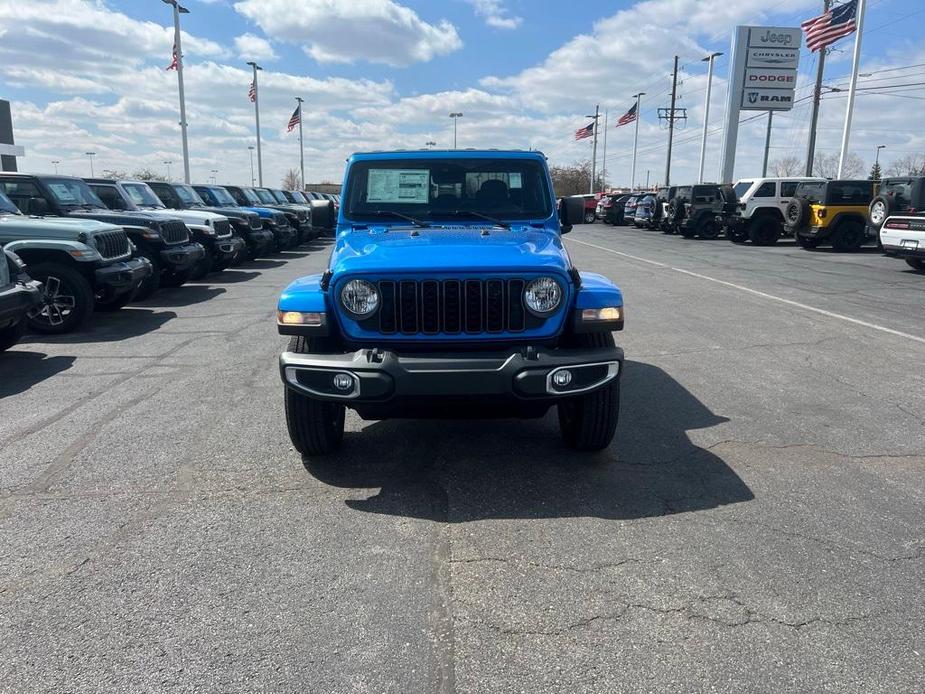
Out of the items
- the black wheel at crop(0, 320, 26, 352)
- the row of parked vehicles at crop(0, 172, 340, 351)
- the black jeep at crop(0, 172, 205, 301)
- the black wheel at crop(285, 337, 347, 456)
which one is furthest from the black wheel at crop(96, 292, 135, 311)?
the black wheel at crop(285, 337, 347, 456)

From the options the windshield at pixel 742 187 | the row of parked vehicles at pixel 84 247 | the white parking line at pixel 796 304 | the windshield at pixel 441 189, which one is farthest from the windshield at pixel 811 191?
the windshield at pixel 441 189

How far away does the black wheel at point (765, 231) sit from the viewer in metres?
23.7

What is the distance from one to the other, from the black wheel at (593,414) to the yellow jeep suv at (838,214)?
1944 cm

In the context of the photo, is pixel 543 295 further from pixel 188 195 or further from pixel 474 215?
pixel 188 195

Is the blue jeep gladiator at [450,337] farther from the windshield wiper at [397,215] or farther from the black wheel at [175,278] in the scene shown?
the black wheel at [175,278]

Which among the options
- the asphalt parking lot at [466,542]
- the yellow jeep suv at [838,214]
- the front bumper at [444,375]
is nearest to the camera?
the asphalt parking lot at [466,542]

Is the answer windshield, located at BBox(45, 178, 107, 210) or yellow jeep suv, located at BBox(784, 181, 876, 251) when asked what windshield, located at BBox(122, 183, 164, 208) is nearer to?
windshield, located at BBox(45, 178, 107, 210)

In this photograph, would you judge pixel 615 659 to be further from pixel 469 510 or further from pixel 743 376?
pixel 743 376

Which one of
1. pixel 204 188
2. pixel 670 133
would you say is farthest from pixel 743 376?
pixel 670 133

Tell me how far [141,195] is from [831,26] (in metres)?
27.5

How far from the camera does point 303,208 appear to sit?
79.8 feet

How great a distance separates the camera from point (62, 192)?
10211 millimetres

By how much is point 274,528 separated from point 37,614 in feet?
3.46

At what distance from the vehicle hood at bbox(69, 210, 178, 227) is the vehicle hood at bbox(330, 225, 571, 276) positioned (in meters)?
7.47
